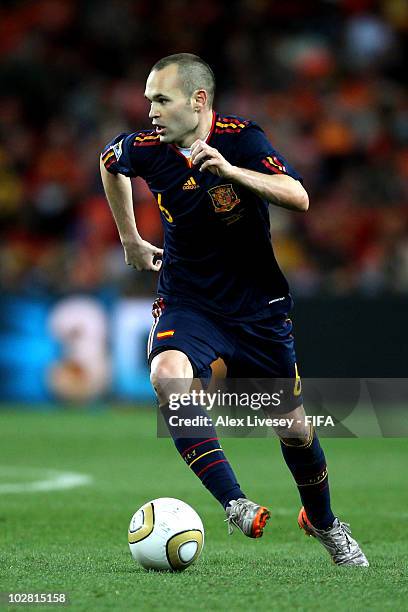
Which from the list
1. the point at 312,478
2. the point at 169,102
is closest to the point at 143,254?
the point at 169,102

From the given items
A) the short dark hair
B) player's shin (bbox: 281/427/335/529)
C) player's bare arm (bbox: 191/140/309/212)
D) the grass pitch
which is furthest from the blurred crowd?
player's bare arm (bbox: 191/140/309/212)

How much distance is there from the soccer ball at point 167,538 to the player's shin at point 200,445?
18 cm

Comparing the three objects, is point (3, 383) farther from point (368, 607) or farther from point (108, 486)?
point (368, 607)

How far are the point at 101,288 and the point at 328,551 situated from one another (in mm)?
7632

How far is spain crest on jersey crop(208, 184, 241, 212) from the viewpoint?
199 inches

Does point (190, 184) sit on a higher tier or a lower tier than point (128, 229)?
higher

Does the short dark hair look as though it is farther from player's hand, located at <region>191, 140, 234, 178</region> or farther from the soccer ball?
the soccer ball

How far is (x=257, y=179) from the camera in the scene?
473 cm

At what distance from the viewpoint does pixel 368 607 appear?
401 centimetres

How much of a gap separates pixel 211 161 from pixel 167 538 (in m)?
1.46

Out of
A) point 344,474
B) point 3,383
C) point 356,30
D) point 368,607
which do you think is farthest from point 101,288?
point 368,607

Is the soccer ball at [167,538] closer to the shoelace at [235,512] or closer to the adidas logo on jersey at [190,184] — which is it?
the shoelace at [235,512]

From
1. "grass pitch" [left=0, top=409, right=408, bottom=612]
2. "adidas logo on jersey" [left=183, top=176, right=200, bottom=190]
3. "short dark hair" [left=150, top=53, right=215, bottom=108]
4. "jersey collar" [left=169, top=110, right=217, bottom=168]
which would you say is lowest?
"grass pitch" [left=0, top=409, right=408, bottom=612]

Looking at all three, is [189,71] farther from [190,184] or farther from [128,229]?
[128,229]
